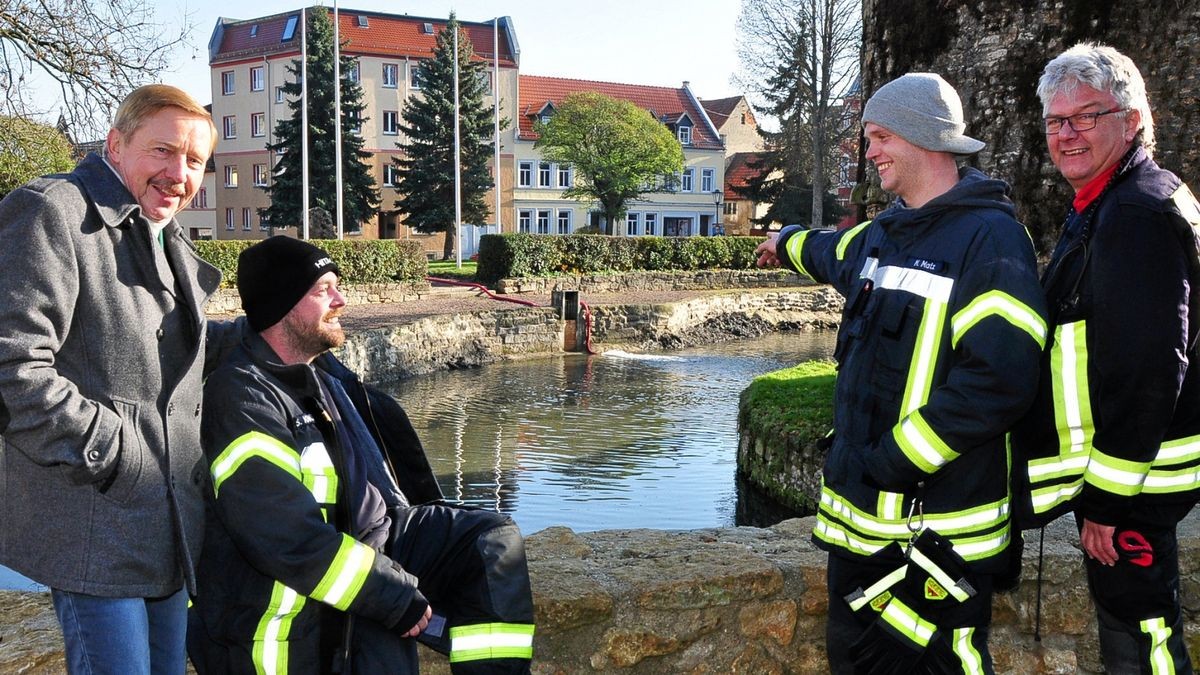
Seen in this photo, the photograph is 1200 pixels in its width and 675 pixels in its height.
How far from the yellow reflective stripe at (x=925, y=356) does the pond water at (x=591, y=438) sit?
6015 millimetres

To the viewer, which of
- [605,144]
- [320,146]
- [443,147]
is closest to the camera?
[320,146]

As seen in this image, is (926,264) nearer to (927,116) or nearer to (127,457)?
(927,116)

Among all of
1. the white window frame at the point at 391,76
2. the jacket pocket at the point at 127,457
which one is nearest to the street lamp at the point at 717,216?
the white window frame at the point at 391,76

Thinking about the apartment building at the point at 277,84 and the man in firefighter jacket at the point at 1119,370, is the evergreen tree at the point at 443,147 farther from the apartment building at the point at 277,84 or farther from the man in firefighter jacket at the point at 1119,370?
the man in firefighter jacket at the point at 1119,370

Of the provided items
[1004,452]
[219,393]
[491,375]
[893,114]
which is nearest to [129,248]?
[219,393]

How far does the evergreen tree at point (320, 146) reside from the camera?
42.1 meters

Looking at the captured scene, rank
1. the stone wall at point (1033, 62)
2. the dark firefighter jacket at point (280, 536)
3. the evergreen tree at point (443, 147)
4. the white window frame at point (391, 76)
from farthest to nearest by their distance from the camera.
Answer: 1. the white window frame at point (391, 76)
2. the evergreen tree at point (443, 147)
3. the stone wall at point (1033, 62)
4. the dark firefighter jacket at point (280, 536)

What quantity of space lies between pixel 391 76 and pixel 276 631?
5516 centimetres

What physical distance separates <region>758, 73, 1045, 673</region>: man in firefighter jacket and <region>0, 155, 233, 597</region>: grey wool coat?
5.08ft

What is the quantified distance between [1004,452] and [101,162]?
7.16 feet

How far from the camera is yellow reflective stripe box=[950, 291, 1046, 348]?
244cm

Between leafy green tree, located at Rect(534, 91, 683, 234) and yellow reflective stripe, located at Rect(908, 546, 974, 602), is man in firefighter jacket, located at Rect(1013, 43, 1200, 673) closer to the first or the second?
yellow reflective stripe, located at Rect(908, 546, 974, 602)

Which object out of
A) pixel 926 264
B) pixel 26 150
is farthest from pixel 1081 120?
pixel 26 150

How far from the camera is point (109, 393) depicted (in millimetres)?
2215
